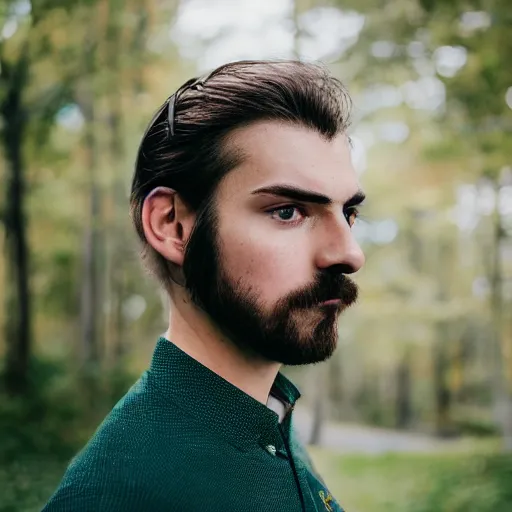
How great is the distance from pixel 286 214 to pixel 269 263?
0.24ft

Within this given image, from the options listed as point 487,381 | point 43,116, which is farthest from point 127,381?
point 487,381

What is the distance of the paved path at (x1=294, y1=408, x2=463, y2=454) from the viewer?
701 cm

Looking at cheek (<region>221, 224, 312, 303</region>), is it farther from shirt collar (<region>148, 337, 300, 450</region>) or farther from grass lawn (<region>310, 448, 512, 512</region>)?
grass lawn (<region>310, 448, 512, 512</region>)

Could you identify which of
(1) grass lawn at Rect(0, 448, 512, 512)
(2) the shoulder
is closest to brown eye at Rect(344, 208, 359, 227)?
(2) the shoulder

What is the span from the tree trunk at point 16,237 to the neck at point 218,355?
5.21 meters

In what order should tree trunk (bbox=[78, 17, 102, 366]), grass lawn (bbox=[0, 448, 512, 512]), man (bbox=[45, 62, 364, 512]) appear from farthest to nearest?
tree trunk (bbox=[78, 17, 102, 366])
grass lawn (bbox=[0, 448, 512, 512])
man (bbox=[45, 62, 364, 512])

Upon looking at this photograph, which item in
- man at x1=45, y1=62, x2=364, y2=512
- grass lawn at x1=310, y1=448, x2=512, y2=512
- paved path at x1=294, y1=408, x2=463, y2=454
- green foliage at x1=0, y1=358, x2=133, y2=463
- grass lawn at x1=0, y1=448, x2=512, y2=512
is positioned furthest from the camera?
paved path at x1=294, y1=408, x2=463, y2=454

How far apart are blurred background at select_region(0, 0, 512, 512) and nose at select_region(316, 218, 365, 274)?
14.1ft

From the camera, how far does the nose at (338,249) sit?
85cm

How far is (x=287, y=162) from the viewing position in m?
0.87

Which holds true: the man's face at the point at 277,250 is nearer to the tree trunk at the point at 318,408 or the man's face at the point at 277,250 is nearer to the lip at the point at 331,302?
the lip at the point at 331,302

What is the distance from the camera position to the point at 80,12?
555 cm

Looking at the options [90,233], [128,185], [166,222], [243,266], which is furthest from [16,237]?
[243,266]

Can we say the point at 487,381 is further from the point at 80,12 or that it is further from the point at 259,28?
the point at 80,12
